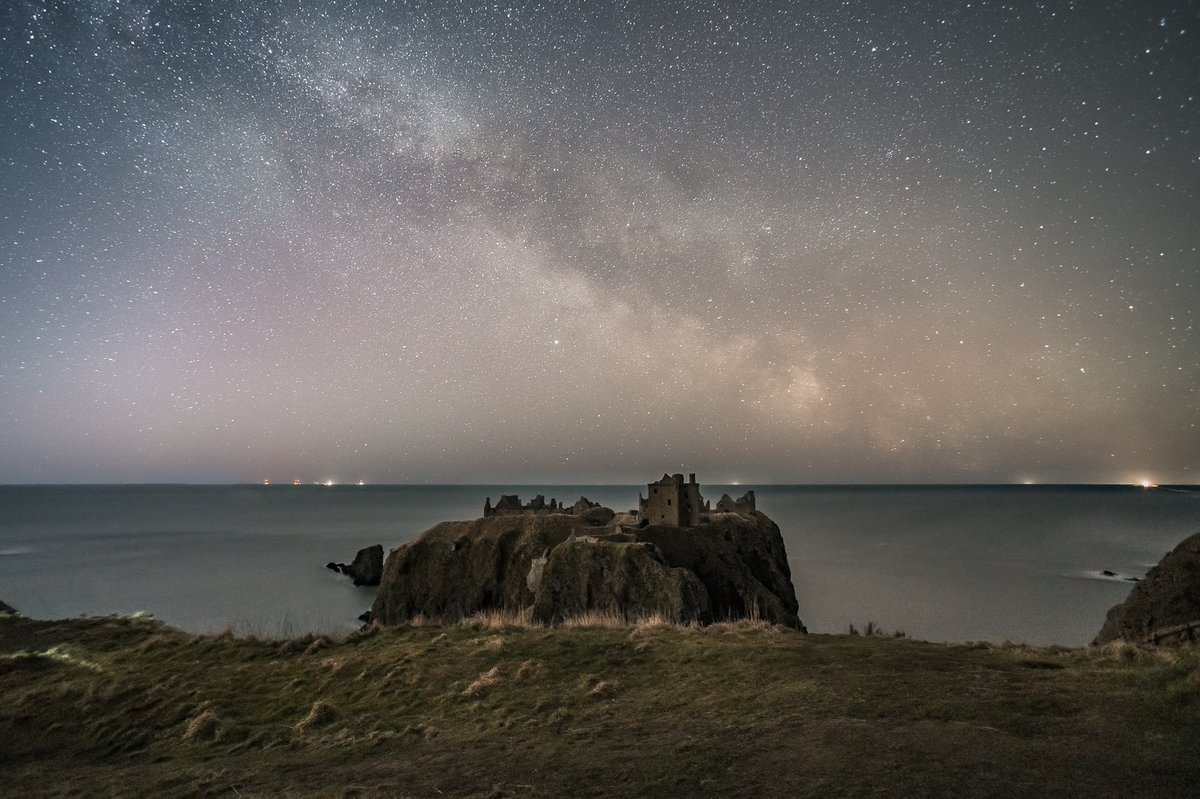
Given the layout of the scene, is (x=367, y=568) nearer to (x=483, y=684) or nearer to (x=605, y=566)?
(x=605, y=566)

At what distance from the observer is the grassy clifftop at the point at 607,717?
299 inches

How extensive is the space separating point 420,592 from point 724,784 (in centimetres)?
5670

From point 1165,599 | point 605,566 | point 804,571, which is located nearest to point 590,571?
point 605,566

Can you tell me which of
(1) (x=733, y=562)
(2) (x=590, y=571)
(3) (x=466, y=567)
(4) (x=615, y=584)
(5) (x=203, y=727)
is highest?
(5) (x=203, y=727)

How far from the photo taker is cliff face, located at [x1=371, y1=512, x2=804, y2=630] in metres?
38.9

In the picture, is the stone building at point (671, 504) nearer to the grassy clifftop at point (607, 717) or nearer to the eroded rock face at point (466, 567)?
the eroded rock face at point (466, 567)

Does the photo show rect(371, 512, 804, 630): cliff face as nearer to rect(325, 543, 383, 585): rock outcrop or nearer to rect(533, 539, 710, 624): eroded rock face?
rect(533, 539, 710, 624): eroded rock face

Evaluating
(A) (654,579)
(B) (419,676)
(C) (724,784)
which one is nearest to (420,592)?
(A) (654,579)

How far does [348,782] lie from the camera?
344 inches

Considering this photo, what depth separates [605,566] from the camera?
135 feet

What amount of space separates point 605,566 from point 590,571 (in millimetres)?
1187

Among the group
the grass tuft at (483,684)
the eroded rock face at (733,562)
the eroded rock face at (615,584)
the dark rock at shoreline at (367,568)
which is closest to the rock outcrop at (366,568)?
the dark rock at shoreline at (367,568)

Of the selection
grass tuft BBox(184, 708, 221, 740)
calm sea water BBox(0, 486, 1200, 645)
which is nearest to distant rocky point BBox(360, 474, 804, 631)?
calm sea water BBox(0, 486, 1200, 645)

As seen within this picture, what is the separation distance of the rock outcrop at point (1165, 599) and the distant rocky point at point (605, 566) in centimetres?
1914
